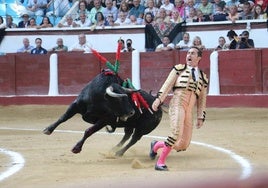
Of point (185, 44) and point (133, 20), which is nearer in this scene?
point (185, 44)

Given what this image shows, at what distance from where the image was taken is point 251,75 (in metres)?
12.3

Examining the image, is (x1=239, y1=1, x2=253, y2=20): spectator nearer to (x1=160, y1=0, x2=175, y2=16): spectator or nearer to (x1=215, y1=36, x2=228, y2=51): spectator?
(x1=215, y1=36, x2=228, y2=51): spectator

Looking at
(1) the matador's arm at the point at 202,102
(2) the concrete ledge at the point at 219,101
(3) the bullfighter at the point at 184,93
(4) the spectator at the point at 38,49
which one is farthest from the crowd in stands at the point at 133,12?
(3) the bullfighter at the point at 184,93

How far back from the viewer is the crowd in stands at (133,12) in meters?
12.8

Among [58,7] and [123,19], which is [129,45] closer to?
[123,19]

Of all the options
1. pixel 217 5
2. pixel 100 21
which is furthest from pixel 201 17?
pixel 100 21

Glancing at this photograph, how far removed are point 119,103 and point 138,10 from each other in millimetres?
8143

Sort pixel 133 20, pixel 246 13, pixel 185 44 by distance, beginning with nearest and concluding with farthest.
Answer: pixel 246 13 → pixel 185 44 → pixel 133 20

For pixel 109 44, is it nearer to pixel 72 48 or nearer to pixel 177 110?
pixel 72 48

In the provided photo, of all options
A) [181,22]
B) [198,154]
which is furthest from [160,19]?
[198,154]

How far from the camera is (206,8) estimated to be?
13125mm

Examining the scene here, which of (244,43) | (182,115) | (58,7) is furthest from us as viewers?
(58,7)

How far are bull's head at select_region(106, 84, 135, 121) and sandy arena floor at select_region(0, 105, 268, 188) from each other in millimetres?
402

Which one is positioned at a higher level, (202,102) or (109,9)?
(109,9)
